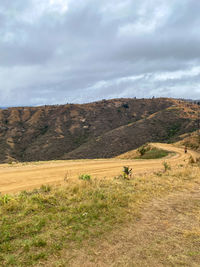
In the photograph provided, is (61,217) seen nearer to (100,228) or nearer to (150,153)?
(100,228)

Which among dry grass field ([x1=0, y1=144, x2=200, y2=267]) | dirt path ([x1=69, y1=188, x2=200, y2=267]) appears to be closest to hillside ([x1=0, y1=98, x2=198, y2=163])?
dry grass field ([x1=0, y1=144, x2=200, y2=267])

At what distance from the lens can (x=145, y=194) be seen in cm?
921

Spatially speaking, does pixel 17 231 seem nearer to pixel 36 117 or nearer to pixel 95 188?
pixel 95 188

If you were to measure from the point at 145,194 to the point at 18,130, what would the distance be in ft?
336

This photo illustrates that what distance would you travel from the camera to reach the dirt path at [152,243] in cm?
443

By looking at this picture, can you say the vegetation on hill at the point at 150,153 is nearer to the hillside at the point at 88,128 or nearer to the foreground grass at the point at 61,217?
the foreground grass at the point at 61,217

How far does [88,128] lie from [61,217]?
97.7 m

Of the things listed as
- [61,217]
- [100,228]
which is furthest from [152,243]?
[61,217]

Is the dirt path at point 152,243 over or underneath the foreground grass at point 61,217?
underneath

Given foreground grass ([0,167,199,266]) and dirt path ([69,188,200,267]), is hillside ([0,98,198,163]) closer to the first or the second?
foreground grass ([0,167,199,266])

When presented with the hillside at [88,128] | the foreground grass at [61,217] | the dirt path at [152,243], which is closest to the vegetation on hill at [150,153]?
the foreground grass at [61,217]

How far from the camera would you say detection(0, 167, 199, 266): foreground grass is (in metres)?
4.79

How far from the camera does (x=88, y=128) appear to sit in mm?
104000

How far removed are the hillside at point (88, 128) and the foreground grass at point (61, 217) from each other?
51928 millimetres
